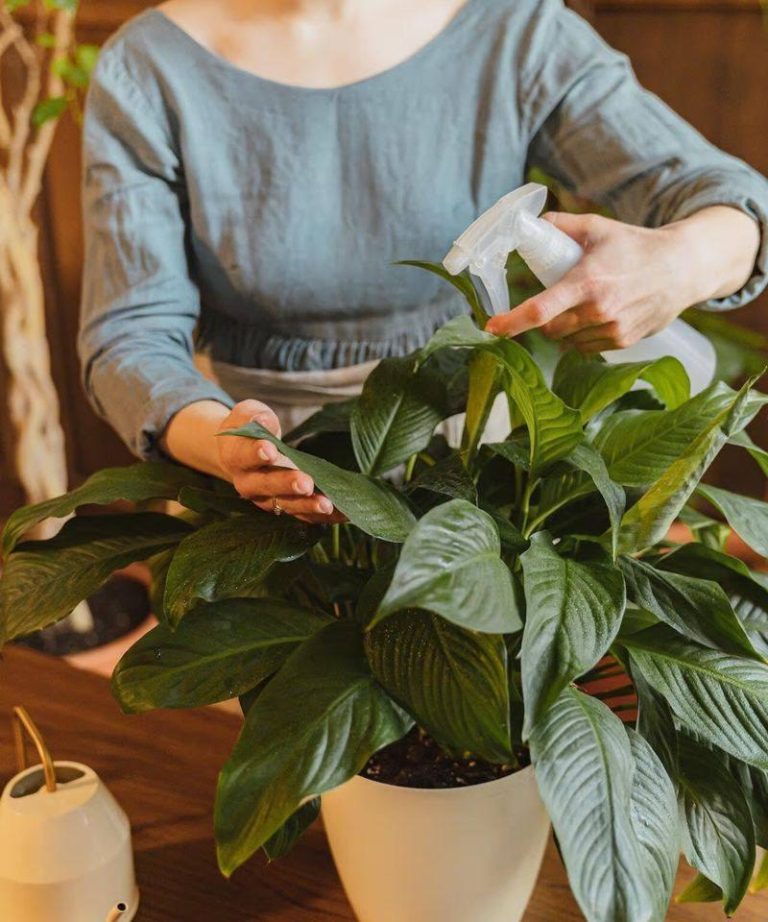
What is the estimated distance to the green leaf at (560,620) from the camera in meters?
0.56

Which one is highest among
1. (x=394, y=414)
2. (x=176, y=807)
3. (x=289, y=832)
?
(x=394, y=414)

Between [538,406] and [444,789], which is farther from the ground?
[538,406]

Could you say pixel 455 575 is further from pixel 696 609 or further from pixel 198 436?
pixel 198 436

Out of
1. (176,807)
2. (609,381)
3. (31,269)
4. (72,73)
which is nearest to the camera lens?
(609,381)

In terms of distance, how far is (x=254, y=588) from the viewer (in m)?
0.75

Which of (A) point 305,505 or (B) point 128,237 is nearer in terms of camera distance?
(A) point 305,505

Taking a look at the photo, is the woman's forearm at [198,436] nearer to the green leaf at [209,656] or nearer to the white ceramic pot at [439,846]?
the green leaf at [209,656]

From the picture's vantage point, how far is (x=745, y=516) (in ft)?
2.36

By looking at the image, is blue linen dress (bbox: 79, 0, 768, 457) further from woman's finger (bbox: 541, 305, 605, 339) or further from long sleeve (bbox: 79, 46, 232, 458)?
woman's finger (bbox: 541, 305, 605, 339)

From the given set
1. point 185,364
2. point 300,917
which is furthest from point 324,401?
point 300,917

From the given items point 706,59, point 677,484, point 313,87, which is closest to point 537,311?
point 677,484

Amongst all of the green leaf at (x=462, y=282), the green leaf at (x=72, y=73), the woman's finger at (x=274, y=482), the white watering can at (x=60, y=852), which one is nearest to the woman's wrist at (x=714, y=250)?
A: the green leaf at (x=462, y=282)

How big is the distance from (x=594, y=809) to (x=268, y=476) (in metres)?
0.30

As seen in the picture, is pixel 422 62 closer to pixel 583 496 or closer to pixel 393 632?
pixel 583 496
